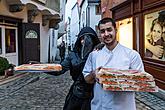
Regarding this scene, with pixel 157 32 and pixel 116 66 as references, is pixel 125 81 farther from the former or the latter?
pixel 157 32

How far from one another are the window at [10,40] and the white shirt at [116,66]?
14001mm

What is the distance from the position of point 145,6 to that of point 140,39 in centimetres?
131

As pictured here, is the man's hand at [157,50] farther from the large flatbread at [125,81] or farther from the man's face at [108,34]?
the large flatbread at [125,81]

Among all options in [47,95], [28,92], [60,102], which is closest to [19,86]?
[28,92]

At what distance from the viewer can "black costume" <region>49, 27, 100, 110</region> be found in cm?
365

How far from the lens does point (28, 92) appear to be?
10430 mm

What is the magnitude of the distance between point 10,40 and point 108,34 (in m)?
14.8

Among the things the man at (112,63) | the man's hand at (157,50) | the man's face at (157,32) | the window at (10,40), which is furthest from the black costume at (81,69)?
the window at (10,40)

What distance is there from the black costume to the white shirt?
2.60ft

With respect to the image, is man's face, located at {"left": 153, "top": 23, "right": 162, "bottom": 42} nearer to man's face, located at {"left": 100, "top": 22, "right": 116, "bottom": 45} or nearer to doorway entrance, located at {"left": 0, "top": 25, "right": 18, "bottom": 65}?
man's face, located at {"left": 100, "top": 22, "right": 116, "bottom": 45}

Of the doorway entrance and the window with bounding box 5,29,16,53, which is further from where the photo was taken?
the window with bounding box 5,29,16,53

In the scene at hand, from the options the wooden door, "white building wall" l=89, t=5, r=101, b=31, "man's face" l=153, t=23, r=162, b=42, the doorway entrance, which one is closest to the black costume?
"man's face" l=153, t=23, r=162, b=42

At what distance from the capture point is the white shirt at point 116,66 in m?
2.70

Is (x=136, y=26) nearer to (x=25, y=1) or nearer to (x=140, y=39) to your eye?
(x=140, y=39)
